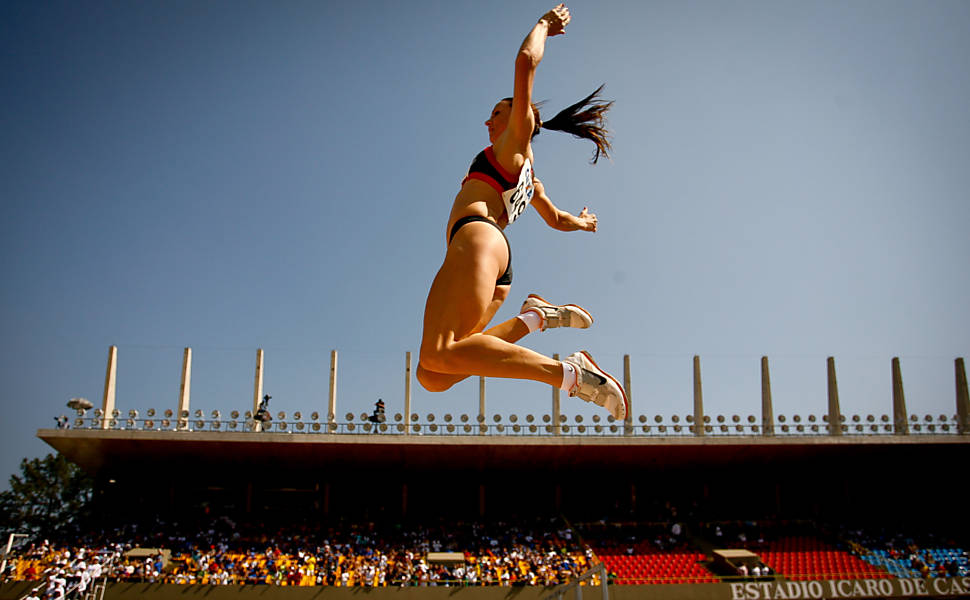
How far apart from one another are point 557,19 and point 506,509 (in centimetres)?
2729

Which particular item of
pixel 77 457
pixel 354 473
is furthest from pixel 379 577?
pixel 77 457

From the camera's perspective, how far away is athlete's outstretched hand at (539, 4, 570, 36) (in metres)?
4.54

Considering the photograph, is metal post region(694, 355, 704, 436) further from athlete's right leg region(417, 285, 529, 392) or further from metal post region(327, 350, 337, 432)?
athlete's right leg region(417, 285, 529, 392)

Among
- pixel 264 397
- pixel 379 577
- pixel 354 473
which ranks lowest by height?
pixel 379 577

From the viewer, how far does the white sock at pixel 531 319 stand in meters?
4.79

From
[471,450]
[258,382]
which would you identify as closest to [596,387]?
[471,450]

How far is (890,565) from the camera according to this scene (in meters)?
24.2

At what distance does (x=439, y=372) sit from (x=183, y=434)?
74.8 feet

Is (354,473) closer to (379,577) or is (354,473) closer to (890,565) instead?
(379,577)

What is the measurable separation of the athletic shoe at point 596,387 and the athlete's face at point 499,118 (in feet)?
4.91

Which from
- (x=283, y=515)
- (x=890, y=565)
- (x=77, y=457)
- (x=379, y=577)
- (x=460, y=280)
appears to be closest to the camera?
(x=460, y=280)

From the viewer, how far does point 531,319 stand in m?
4.82

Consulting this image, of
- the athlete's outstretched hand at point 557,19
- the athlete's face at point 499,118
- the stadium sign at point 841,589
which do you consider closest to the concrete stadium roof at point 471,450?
the stadium sign at point 841,589

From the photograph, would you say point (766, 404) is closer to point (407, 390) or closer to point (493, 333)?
point (407, 390)
